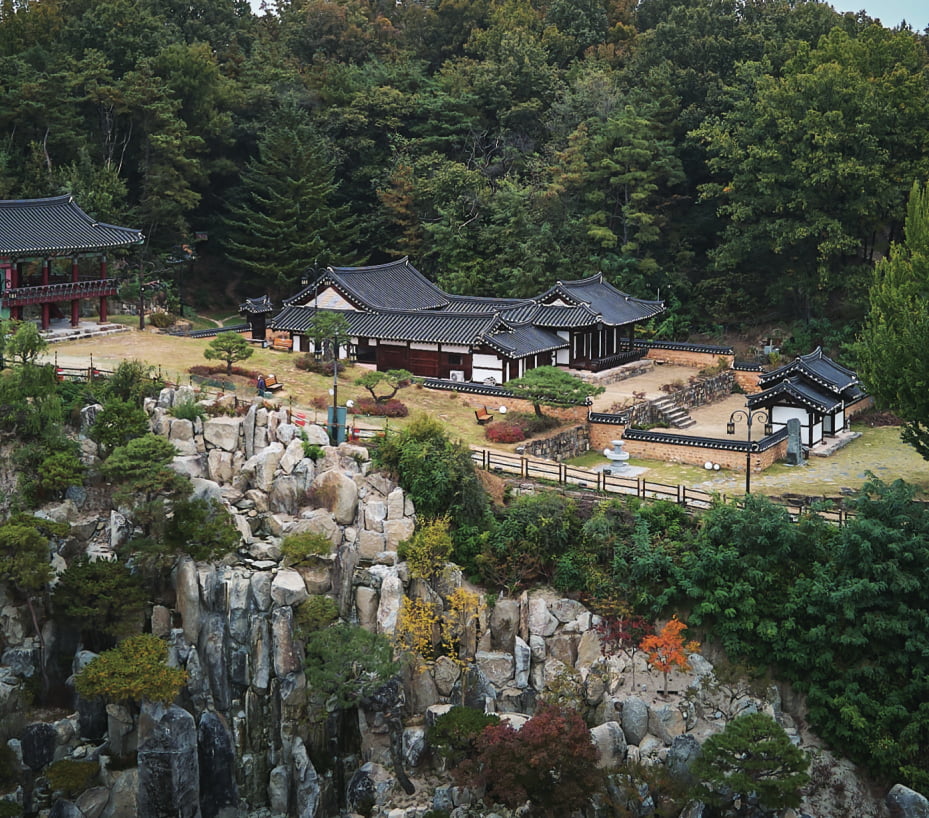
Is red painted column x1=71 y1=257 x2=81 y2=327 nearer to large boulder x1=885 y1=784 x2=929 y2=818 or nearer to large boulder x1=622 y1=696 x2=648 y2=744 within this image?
large boulder x1=622 y1=696 x2=648 y2=744

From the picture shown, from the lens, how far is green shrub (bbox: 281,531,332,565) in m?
31.3

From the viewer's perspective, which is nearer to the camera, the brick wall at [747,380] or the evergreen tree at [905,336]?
the evergreen tree at [905,336]

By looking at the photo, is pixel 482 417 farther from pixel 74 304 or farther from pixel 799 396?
pixel 74 304

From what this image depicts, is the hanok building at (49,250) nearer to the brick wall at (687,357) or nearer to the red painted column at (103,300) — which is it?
the red painted column at (103,300)

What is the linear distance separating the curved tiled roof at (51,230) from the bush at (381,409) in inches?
542

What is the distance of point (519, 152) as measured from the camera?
6575 cm

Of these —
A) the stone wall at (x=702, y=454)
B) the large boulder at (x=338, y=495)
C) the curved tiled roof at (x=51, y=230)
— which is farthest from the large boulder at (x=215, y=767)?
the curved tiled roof at (x=51, y=230)

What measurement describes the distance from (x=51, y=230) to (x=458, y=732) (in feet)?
93.8

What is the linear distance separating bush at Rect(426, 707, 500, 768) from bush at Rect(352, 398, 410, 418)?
46.3 feet

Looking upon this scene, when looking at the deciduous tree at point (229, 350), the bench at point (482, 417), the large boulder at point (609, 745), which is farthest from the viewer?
the deciduous tree at point (229, 350)

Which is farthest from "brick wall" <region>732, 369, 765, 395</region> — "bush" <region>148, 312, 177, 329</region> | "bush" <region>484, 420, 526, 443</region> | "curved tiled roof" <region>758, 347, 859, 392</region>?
"bush" <region>148, 312, 177, 329</region>

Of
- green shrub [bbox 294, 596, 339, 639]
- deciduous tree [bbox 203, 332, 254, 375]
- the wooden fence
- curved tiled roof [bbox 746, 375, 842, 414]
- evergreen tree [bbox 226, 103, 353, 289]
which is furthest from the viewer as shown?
evergreen tree [bbox 226, 103, 353, 289]

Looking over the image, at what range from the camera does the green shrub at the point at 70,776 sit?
2723cm

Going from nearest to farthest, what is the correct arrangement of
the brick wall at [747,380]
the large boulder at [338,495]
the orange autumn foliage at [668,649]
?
the orange autumn foliage at [668,649] → the large boulder at [338,495] → the brick wall at [747,380]
